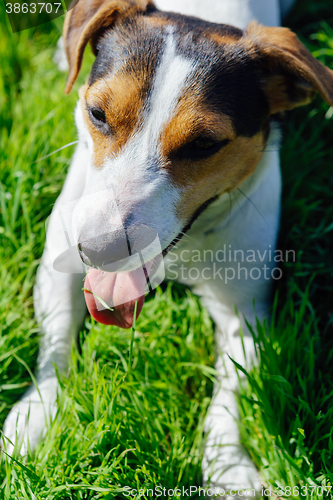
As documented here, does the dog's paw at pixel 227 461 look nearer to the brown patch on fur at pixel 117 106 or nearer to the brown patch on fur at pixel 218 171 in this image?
the brown patch on fur at pixel 218 171

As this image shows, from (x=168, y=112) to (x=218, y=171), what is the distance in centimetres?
43

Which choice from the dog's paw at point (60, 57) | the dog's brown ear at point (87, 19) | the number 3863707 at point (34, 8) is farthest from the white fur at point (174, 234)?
the number 3863707 at point (34, 8)

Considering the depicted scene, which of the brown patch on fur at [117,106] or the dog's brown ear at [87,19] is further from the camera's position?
the dog's brown ear at [87,19]

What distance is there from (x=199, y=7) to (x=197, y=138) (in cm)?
148

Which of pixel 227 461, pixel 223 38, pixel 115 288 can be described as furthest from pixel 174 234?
pixel 227 461

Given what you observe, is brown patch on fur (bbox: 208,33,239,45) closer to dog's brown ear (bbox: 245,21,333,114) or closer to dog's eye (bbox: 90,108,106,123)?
dog's brown ear (bbox: 245,21,333,114)

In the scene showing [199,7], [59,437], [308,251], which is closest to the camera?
[59,437]

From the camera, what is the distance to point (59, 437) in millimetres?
2418

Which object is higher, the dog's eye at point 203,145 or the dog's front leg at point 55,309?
the dog's eye at point 203,145

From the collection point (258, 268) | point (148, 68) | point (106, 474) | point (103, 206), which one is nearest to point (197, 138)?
point (148, 68)

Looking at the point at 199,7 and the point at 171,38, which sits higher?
the point at 199,7

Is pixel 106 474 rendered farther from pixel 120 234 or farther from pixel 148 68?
pixel 148 68

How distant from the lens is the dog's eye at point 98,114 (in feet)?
7.39

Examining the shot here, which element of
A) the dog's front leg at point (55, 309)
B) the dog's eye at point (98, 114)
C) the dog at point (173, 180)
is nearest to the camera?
the dog at point (173, 180)
